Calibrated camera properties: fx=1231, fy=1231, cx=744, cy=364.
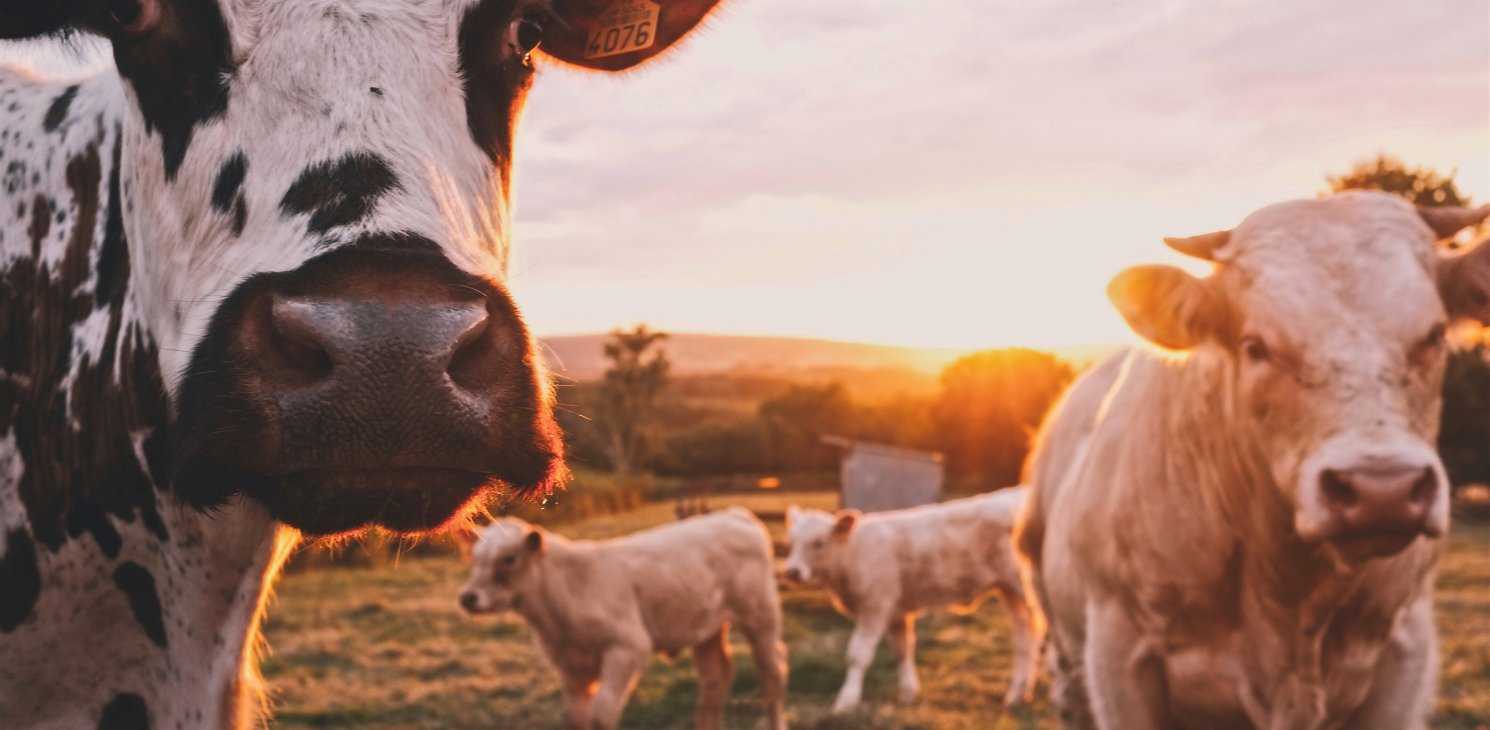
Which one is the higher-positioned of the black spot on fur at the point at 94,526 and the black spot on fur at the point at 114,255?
the black spot on fur at the point at 114,255

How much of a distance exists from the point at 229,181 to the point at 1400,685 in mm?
3197

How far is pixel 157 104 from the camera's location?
2049 mm

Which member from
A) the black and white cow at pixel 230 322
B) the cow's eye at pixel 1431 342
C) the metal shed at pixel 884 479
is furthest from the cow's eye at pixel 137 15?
the metal shed at pixel 884 479

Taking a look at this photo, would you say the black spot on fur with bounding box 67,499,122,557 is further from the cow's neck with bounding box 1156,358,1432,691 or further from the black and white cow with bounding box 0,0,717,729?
the cow's neck with bounding box 1156,358,1432,691

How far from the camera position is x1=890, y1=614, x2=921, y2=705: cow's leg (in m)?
10.0

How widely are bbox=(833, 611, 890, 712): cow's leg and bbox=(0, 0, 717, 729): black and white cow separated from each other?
7779 millimetres

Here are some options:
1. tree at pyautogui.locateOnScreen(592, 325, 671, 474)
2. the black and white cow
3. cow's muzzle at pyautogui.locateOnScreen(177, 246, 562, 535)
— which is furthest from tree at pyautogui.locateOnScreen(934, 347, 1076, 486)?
cow's muzzle at pyautogui.locateOnScreen(177, 246, 562, 535)

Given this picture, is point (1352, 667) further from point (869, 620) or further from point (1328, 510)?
point (869, 620)

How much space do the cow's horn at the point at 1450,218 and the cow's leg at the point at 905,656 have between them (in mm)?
7071

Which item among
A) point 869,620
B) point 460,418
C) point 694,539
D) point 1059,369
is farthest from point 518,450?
point 1059,369

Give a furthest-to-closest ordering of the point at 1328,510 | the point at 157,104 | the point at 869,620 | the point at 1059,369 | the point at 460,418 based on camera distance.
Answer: the point at 1059,369 < the point at 869,620 < the point at 1328,510 < the point at 157,104 < the point at 460,418

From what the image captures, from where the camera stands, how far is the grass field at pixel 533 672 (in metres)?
8.97

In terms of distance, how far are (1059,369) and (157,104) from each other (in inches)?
2082

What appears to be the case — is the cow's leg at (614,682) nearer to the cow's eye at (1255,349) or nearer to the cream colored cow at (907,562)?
the cream colored cow at (907,562)
